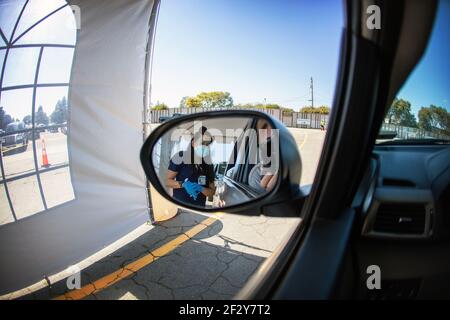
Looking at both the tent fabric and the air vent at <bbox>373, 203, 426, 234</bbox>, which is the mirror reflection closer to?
the air vent at <bbox>373, 203, 426, 234</bbox>

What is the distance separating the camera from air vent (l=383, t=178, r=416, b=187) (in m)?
1.08

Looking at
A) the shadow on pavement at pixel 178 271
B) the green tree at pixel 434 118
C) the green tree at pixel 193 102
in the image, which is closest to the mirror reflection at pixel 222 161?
the green tree at pixel 434 118

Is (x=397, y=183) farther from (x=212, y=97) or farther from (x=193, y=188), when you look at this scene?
(x=212, y=97)

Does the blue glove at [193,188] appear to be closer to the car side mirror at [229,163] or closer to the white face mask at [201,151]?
the car side mirror at [229,163]

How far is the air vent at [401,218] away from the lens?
1.00 m

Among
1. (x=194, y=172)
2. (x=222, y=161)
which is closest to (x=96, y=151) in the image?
(x=194, y=172)

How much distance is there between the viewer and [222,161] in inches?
85.4

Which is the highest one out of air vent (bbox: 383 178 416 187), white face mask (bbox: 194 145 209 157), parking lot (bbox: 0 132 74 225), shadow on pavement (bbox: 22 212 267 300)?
white face mask (bbox: 194 145 209 157)

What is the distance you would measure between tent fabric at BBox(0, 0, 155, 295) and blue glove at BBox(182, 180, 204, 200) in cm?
201

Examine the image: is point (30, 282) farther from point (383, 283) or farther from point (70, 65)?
point (383, 283)

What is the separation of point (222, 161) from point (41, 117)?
2552 millimetres

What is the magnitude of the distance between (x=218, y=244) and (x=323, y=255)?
311 cm

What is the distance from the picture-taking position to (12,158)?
2.95 m

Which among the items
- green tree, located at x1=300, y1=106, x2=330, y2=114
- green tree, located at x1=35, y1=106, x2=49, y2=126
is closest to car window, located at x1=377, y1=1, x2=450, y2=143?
green tree, located at x1=300, y1=106, x2=330, y2=114
